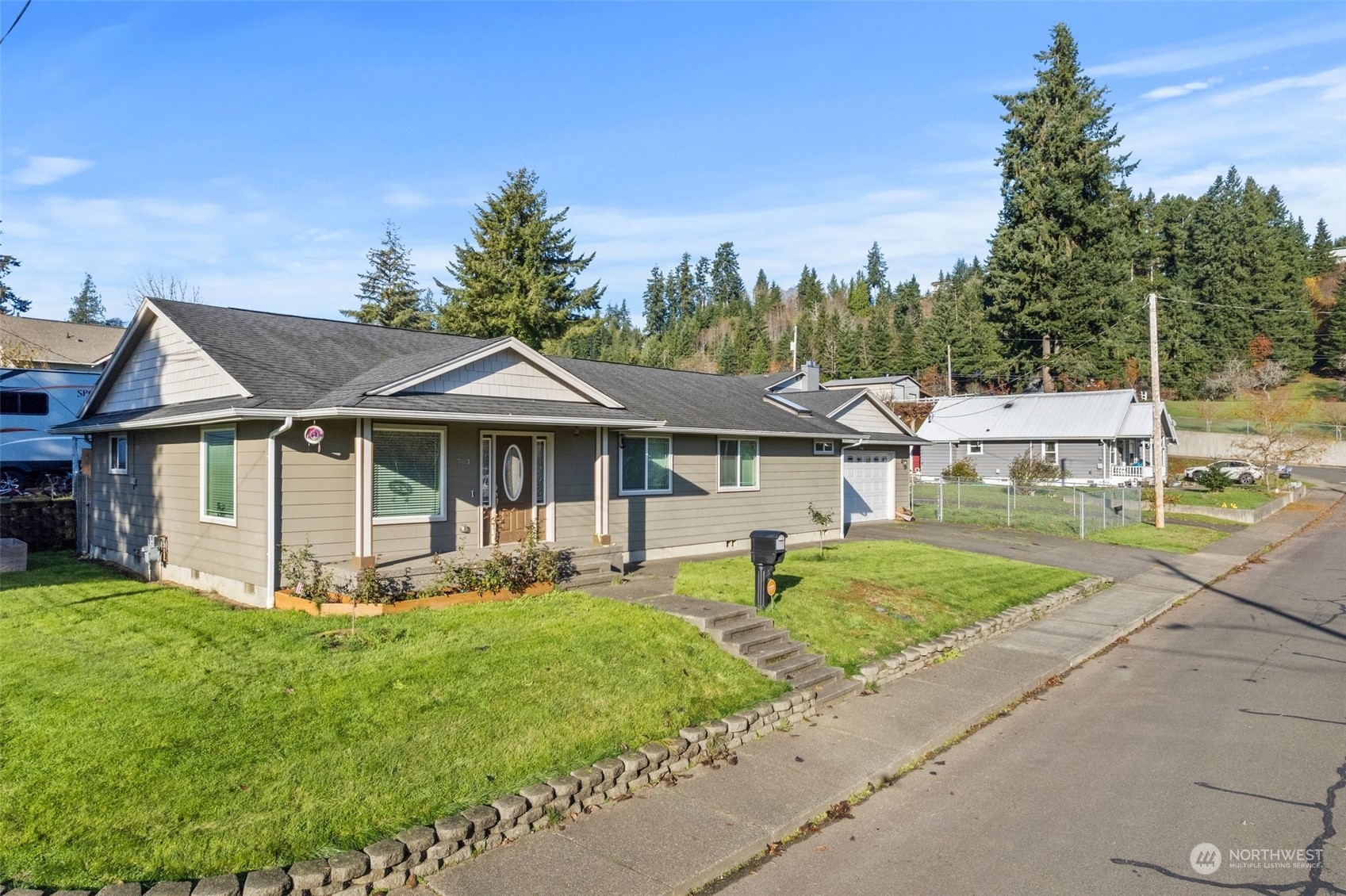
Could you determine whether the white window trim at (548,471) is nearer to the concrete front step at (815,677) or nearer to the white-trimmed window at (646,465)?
the white-trimmed window at (646,465)

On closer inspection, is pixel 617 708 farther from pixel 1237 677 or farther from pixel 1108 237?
pixel 1108 237

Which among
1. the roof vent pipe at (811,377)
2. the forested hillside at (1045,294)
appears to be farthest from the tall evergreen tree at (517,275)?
the roof vent pipe at (811,377)

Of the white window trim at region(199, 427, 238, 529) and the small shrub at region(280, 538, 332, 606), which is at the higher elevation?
the white window trim at region(199, 427, 238, 529)

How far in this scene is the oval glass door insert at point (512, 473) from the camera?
12.9 meters

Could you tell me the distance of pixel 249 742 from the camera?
5.76 m

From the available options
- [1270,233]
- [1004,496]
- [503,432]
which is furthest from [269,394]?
[1270,233]

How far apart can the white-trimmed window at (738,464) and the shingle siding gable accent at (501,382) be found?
498 cm

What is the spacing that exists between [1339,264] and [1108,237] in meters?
79.2

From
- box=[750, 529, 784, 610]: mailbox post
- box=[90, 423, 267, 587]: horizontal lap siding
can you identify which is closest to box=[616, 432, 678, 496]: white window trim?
box=[750, 529, 784, 610]: mailbox post

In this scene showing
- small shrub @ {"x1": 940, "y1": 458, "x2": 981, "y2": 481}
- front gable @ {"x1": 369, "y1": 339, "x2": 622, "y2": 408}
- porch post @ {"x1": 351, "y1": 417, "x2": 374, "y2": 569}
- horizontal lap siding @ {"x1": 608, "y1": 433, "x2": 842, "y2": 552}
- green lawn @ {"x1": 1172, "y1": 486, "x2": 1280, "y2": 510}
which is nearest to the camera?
porch post @ {"x1": 351, "y1": 417, "x2": 374, "y2": 569}

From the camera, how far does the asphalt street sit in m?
4.86

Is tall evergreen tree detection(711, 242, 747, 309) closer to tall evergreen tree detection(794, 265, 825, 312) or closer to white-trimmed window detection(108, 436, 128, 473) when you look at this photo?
tall evergreen tree detection(794, 265, 825, 312)

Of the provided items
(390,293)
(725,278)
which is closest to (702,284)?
(725,278)

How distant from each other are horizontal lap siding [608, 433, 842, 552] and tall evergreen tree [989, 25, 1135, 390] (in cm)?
3072
